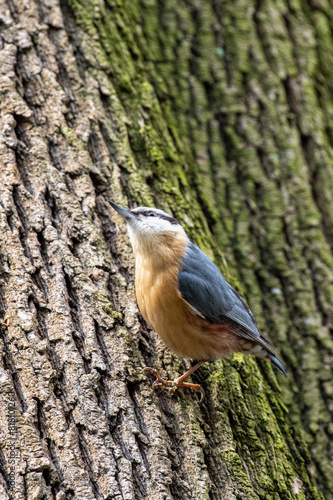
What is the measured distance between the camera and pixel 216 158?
12.3 ft

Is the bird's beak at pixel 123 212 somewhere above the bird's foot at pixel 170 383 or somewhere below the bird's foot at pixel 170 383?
above

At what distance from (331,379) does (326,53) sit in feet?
8.98

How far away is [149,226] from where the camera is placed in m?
2.82

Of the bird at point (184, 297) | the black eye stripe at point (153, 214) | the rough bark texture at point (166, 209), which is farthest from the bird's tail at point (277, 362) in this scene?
the black eye stripe at point (153, 214)

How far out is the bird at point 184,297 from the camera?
8.75 ft

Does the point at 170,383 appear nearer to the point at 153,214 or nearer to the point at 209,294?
the point at 209,294

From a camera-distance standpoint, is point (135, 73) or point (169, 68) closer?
point (135, 73)

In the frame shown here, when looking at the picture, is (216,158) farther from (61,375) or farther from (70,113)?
(61,375)

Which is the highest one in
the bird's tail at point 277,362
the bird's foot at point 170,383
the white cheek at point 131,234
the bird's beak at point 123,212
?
the bird's beak at point 123,212

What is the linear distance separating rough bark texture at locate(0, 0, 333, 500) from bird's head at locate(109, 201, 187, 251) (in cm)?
10

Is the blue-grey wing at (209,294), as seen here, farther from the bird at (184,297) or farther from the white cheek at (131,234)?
the white cheek at (131,234)

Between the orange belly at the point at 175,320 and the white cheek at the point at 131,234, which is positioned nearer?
the orange belly at the point at 175,320

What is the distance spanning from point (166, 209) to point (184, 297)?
619mm

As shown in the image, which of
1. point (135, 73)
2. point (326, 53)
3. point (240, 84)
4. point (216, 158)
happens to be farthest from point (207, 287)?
point (326, 53)
